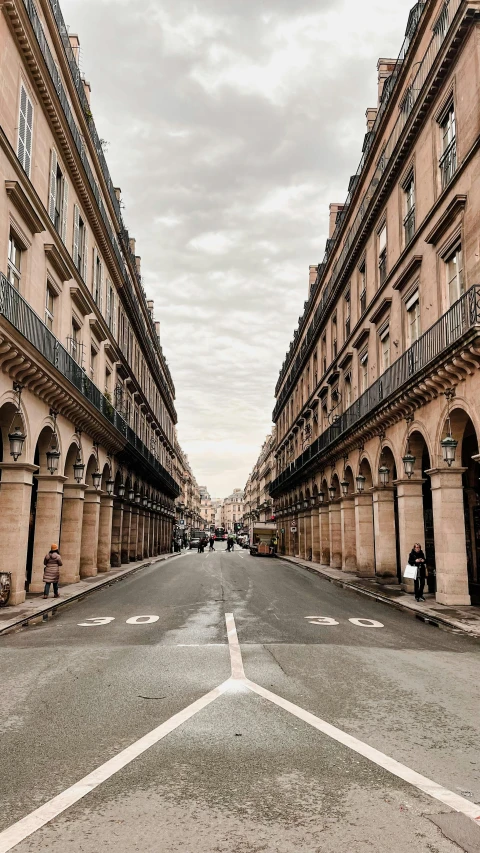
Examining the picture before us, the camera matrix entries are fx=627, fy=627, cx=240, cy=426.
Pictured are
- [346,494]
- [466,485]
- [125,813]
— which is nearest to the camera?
[125,813]

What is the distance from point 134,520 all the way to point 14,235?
2621 centimetres

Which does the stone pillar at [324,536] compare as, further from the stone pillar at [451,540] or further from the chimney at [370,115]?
the chimney at [370,115]

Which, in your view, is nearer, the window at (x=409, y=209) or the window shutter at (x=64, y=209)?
the window at (x=409, y=209)

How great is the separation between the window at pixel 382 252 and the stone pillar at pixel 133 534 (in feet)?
71.8

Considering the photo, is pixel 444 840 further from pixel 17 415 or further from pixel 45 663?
pixel 17 415

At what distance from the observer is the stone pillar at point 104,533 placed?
2909 cm

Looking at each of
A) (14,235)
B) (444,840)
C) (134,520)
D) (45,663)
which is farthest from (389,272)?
(134,520)

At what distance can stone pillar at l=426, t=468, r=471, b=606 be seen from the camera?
53.7 ft

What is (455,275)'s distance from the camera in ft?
56.4

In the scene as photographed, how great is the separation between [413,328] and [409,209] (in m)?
4.16

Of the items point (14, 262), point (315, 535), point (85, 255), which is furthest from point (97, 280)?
point (315, 535)

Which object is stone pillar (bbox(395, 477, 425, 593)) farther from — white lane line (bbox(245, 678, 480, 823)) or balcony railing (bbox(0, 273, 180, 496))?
white lane line (bbox(245, 678, 480, 823))

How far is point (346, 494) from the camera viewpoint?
2905 cm

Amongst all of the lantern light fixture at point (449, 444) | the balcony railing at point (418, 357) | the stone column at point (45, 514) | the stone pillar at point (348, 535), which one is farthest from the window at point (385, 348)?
the stone column at point (45, 514)
